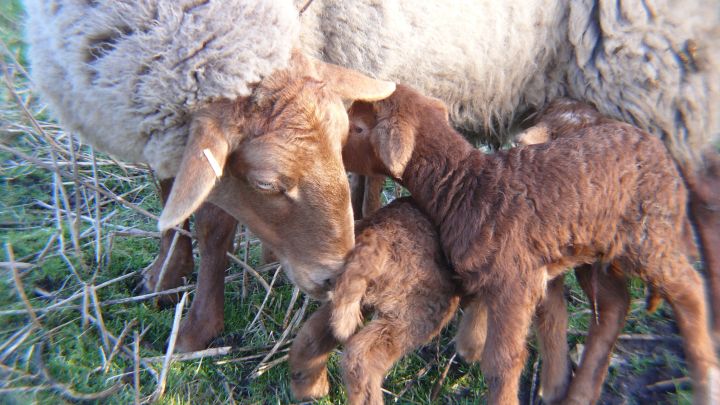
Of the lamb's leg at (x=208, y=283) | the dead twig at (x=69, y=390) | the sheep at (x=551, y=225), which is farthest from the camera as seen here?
the lamb's leg at (x=208, y=283)

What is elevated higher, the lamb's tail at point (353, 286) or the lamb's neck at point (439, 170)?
the lamb's neck at point (439, 170)

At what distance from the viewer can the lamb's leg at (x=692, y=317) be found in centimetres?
242

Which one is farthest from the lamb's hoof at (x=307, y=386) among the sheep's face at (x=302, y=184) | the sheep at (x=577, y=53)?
the sheep at (x=577, y=53)

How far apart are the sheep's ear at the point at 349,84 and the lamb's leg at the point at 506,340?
962mm

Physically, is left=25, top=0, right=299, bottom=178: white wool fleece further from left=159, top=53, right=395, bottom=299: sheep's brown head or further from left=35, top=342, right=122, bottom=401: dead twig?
left=35, top=342, right=122, bottom=401: dead twig

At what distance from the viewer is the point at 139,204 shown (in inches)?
159

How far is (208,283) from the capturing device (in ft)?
9.74

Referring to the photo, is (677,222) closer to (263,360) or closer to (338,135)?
(338,135)

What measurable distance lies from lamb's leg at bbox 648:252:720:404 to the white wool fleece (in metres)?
1.75

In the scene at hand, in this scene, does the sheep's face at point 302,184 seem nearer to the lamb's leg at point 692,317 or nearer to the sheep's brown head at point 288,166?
the sheep's brown head at point 288,166

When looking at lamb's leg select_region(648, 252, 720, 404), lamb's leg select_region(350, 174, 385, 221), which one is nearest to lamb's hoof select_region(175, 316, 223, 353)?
lamb's leg select_region(350, 174, 385, 221)

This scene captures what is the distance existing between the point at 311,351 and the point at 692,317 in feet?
5.16

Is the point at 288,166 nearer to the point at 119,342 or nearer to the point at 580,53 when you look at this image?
the point at 119,342

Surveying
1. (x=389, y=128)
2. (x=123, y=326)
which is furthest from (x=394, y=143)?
(x=123, y=326)
